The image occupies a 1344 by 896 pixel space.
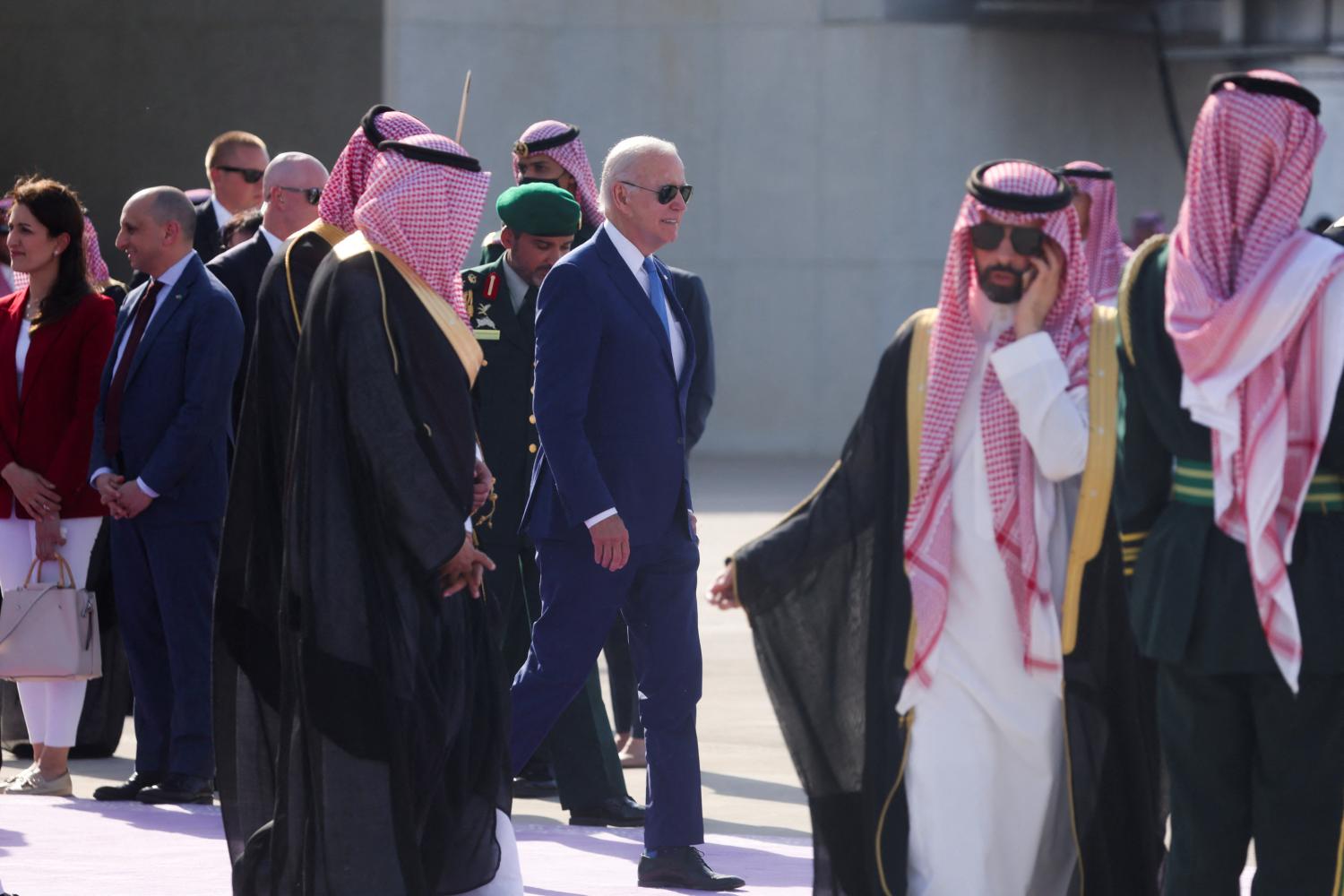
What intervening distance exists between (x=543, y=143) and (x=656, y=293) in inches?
62.1

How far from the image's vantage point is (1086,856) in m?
4.57

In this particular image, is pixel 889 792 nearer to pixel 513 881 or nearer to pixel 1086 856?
pixel 1086 856

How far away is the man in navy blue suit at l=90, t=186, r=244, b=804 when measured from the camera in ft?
23.2

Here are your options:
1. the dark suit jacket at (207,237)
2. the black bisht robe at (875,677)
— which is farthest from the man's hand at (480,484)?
the dark suit jacket at (207,237)

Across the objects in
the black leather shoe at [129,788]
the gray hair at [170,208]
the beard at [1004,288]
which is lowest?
the black leather shoe at [129,788]

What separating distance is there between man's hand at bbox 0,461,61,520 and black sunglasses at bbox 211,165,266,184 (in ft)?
7.31

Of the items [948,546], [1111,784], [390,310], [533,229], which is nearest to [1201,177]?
[948,546]

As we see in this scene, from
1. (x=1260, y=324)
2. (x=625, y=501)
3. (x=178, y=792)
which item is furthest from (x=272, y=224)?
(x=1260, y=324)

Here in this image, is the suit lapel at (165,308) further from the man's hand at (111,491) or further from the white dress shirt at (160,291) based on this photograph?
the man's hand at (111,491)

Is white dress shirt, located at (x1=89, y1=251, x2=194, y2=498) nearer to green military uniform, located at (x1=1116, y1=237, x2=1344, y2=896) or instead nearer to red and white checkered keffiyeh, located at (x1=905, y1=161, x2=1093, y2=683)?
red and white checkered keffiyeh, located at (x1=905, y1=161, x2=1093, y2=683)

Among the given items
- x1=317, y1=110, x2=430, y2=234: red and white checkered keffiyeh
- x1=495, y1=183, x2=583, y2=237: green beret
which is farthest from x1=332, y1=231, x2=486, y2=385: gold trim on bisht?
x1=495, y1=183, x2=583, y2=237: green beret

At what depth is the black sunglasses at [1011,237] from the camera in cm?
455

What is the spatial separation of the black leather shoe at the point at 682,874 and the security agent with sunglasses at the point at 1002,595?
99 centimetres

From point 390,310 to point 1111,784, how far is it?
177 cm
